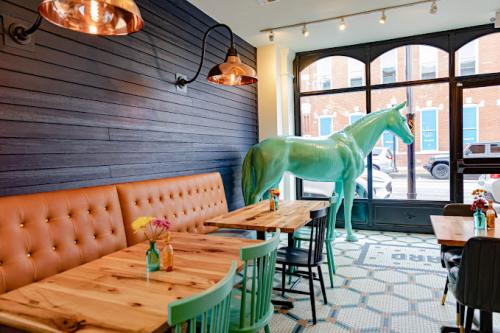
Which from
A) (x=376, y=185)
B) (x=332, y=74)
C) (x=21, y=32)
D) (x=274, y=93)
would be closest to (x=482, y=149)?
(x=376, y=185)

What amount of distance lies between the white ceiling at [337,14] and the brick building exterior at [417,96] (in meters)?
0.40

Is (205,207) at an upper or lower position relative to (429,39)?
lower

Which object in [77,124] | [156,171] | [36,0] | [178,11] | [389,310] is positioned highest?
[178,11]

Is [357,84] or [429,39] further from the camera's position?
[357,84]

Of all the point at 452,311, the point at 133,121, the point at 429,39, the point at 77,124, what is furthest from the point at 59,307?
the point at 429,39

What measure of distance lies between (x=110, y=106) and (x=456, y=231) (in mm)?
2815

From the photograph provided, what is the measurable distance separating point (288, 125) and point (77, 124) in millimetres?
3748

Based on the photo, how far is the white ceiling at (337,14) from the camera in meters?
3.96

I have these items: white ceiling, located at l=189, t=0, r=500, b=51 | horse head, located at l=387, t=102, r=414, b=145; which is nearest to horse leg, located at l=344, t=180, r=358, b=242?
horse head, located at l=387, t=102, r=414, b=145

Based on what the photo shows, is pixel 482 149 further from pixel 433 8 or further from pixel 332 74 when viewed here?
pixel 332 74

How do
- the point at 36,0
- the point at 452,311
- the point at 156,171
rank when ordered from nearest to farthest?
the point at 36,0 → the point at 452,311 → the point at 156,171

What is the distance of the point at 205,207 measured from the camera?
145 inches

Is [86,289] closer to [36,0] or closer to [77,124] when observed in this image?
[77,124]

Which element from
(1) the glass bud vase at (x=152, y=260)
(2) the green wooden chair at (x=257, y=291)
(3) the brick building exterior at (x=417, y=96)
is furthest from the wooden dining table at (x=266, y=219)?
(3) the brick building exterior at (x=417, y=96)
